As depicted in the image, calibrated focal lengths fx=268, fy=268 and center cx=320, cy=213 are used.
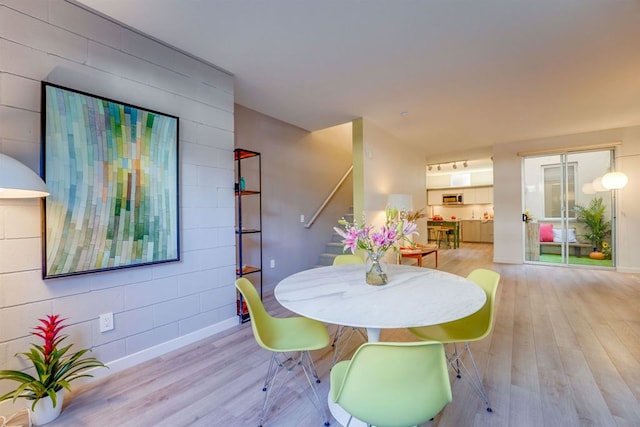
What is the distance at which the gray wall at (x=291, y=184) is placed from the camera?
13.0 feet

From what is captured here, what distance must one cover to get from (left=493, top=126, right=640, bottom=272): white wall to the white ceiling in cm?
116

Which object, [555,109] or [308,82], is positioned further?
[555,109]

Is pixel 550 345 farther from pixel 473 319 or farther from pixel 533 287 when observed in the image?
pixel 533 287

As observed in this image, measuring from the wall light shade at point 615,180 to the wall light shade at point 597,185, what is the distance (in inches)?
13.6

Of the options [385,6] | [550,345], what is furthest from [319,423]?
[385,6]

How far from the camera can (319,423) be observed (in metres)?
1.49

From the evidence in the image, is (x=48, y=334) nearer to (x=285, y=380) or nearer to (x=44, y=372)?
(x=44, y=372)

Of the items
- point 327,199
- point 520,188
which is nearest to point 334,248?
point 327,199

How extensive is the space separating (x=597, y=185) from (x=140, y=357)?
25.0ft

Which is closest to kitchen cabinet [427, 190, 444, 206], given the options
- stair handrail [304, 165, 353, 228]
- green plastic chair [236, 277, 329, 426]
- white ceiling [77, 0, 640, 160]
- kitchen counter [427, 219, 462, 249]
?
kitchen counter [427, 219, 462, 249]

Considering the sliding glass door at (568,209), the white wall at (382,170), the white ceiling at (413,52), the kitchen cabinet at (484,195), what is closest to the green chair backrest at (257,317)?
Answer: the white ceiling at (413,52)

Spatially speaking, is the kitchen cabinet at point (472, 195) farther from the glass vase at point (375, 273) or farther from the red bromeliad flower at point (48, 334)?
the red bromeliad flower at point (48, 334)

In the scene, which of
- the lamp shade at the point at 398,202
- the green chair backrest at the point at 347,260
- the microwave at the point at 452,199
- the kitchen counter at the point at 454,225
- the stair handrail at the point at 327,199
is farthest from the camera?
the microwave at the point at 452,199

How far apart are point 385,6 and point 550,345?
310cm
